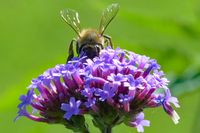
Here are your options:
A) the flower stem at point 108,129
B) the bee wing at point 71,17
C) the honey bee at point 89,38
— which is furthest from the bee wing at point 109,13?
the flower stem at point 108,129

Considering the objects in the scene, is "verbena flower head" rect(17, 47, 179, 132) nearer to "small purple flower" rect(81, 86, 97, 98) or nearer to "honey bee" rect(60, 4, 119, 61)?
"small purple flower" rect(81, 86, 97, 98)

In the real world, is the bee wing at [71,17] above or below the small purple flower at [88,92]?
above

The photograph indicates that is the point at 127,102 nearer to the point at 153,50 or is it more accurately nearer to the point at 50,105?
the point at 50,105

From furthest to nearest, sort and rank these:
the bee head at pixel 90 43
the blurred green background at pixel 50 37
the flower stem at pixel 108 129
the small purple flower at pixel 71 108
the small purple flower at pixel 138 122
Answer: the blurred green background at pixel 50 37 < the bee head at pixel 90 43 < the small purple flower at pixel 138 122 < the flower stem at pixel 108 129 < the small purple flower at pixel 71 108

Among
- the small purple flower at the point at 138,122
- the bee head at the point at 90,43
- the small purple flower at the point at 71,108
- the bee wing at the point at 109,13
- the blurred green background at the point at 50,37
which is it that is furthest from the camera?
the blurred green background at the point at 50,37

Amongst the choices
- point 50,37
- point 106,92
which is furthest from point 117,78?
point 50,37

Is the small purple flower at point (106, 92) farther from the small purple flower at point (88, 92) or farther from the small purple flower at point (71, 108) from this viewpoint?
the small purple flower at point (71, 108)

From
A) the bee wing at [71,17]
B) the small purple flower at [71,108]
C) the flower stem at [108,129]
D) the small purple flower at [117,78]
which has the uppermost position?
the bee wing at [71,17]

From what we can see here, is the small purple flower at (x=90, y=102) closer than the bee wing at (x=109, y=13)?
Yes
